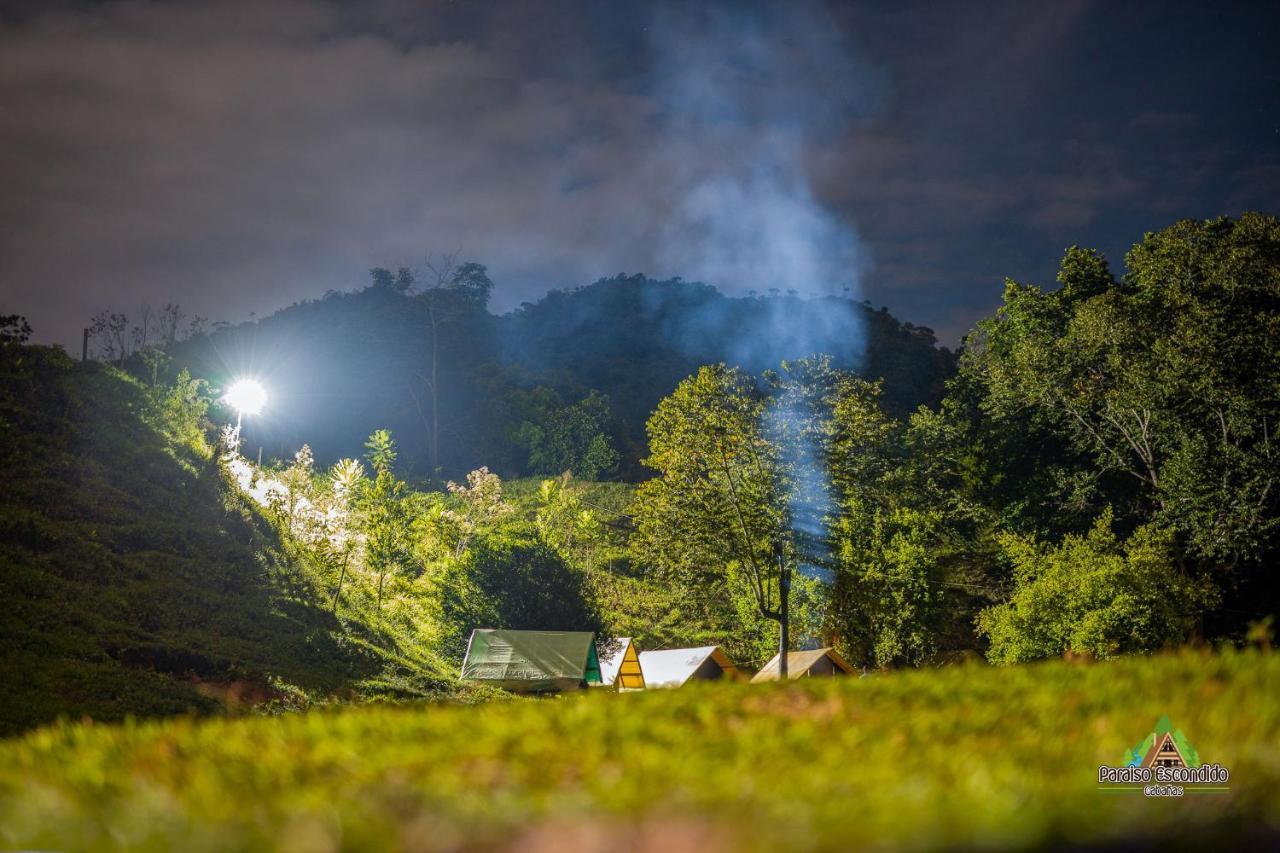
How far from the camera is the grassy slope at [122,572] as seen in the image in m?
13.3

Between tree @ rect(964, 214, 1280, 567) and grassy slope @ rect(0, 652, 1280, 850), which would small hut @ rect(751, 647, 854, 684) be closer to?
tree @ rect(964, 214, 1280, 567)

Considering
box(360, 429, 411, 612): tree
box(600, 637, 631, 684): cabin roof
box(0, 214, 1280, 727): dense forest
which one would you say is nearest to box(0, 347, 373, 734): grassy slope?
box(0, 214, 1280, 727): dense forest

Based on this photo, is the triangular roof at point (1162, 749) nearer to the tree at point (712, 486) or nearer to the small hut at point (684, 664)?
the tree at point (712, 486)

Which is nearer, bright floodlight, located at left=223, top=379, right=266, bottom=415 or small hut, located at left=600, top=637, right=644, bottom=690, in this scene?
small hut, located at left=600, top=637, right=644, bottom=690

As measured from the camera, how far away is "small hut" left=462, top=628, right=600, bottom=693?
27656 millimetres

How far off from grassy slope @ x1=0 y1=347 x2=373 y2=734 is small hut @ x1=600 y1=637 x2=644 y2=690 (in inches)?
533

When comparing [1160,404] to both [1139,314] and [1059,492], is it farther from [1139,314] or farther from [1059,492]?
[1059,492]

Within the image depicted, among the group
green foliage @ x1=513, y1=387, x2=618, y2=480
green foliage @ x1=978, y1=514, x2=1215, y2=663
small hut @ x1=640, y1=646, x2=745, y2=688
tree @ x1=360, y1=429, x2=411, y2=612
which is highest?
green foliage @ x1=513, y1=387, x2=618, y2=480

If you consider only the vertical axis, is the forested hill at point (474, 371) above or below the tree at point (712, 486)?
above

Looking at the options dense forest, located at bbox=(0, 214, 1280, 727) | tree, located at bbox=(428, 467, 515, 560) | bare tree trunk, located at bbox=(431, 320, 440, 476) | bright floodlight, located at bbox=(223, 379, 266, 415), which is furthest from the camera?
bare tree trunk, located at bbox=(431, 320, 440, 476)

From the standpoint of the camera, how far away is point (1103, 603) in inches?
981

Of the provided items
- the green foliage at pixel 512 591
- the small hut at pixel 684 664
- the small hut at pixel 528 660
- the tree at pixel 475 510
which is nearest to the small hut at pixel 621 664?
the small hut at pixel 684 664

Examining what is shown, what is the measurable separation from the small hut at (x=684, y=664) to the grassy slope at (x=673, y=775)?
30687mm

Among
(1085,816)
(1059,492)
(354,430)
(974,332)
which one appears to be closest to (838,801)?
(1085,816)
